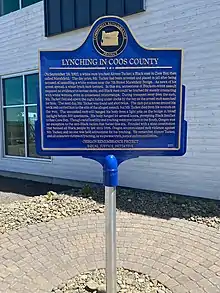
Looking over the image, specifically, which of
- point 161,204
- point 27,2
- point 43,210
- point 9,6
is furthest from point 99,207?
point 9,6

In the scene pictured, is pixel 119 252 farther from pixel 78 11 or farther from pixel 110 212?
pixel 78 11

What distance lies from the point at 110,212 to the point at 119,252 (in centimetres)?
129

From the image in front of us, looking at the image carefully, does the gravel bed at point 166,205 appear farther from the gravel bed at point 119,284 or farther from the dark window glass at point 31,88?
the dark window glass at point 31,88

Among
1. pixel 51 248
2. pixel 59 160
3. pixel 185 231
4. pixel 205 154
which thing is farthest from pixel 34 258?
pixel 59 160

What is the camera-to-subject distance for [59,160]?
828 centimetres

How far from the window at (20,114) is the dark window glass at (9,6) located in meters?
2.07

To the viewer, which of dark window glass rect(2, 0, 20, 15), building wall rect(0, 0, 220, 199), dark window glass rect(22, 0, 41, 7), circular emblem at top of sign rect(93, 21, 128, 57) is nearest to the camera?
circular emblem at top of sign rect(93, 21, 128, 57)

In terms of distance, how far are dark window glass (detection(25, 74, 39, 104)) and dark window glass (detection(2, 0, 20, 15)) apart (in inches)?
86.9

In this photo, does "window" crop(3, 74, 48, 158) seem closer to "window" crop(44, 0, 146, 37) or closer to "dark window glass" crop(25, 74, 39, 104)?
"dark window glass" crop(25, 74, 39, 104)

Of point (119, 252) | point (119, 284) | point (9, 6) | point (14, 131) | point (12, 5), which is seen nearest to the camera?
point (119, 284)

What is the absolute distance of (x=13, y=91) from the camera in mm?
9422

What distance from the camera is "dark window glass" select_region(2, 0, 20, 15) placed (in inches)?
360

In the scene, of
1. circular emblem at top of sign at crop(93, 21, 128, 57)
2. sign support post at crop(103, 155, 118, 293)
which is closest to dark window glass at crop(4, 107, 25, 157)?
circular emblem at top of sign at crop(93, 21, 128, 57)

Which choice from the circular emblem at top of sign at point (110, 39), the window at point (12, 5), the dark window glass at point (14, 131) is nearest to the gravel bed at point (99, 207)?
the circular emblem at top of sign at point (110, 39)
